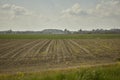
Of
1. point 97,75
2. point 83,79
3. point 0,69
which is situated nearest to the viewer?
point 83,79

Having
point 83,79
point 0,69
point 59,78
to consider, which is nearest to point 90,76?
point 83,79

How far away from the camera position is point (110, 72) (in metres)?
8.25

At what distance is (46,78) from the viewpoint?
7.21 metres

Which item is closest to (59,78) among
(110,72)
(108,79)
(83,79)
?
(83,79)

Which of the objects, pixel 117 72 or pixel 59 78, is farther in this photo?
pixel 117 72

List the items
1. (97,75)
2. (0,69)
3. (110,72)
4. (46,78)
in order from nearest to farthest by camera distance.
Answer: (97,75) < (46,78) < (110,72) < (0,69)

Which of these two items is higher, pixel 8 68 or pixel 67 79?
pixel 67 79

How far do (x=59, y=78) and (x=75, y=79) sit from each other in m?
0.84

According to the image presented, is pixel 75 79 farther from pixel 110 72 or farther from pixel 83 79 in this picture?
pixel 110 72

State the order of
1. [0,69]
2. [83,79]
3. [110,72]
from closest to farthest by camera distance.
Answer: [83,79]
[110,72]
[0,69]

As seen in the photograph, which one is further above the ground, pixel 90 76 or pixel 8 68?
pixel 90 76

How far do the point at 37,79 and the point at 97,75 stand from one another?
2302 millimetres

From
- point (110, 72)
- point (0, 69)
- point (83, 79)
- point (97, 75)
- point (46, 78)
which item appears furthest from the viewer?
point (0, 69)

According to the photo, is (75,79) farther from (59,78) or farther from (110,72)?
(110,72)
